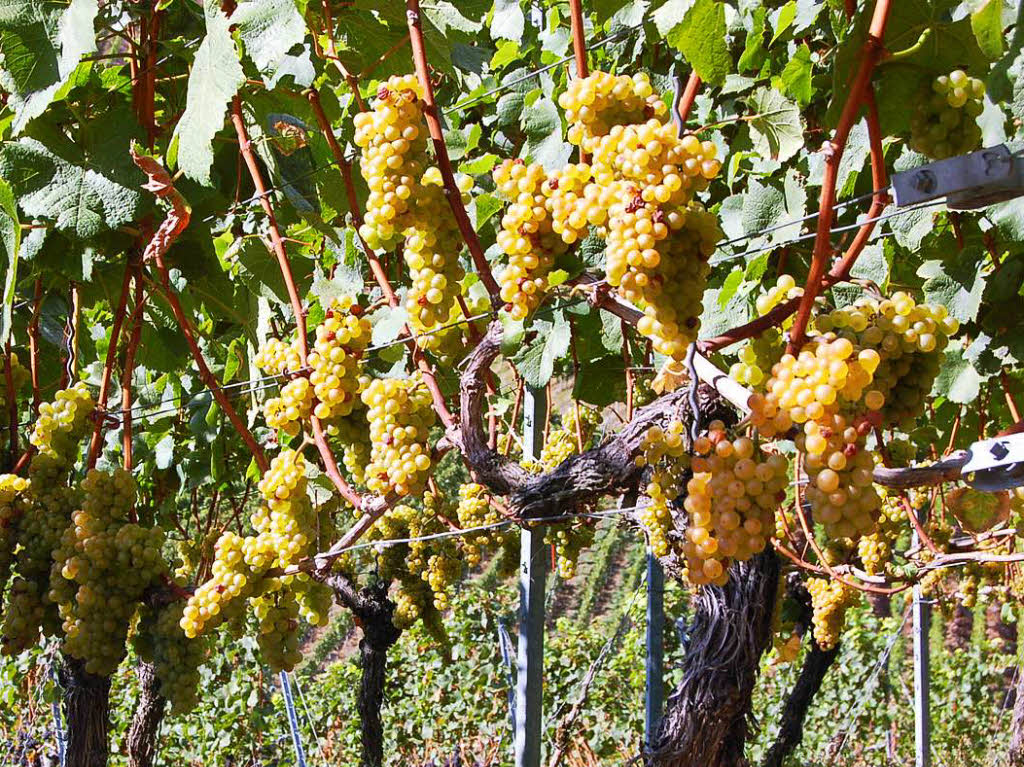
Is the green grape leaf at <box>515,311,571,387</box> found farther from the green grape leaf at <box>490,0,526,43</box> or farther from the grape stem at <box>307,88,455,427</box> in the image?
the green grape leaf at <box>490,0,526,43</box>

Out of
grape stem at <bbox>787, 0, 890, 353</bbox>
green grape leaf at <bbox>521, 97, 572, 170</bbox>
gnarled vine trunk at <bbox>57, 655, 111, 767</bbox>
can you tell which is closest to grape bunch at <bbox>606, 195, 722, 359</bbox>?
grape stem at <bbox>787, 0, 890, 353</bbox>

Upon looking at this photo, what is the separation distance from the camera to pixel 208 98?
1391 millimetres

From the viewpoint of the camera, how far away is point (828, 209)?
0.95 metres

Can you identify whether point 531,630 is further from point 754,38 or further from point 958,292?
point 754,38

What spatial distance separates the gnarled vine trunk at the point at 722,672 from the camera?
1.91 m

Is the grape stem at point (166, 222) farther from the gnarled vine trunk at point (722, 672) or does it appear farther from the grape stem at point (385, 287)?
the gnarled vine trunk at point (722, 672)

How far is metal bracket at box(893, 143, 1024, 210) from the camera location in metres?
0.89

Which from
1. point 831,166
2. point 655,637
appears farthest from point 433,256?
point 655,637

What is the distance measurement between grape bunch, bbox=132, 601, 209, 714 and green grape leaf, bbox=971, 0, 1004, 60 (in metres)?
1.47

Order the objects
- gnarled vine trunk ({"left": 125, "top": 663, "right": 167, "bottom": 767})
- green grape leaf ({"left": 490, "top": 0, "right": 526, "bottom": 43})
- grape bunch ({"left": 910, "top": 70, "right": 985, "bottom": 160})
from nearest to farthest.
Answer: grape bunch ({"left": 910, "top": 70, "right": 985, "bottom": 160})
green grape leaf ({"left": 490, "top": 0, "right": 526, "bottom": 43})
gnarled vine trunk ({"left": 125, "top": 663, "right": 167, "bottom": 767})

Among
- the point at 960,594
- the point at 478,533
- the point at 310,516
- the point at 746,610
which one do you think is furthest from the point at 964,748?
the point at 310,516

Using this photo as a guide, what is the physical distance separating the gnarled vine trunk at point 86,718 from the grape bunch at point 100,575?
1.29ft

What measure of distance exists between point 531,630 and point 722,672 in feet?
2.18

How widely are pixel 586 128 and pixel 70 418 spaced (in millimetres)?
1284
